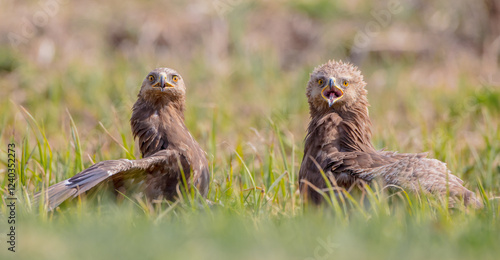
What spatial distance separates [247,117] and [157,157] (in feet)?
12.4

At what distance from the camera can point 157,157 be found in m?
4.56

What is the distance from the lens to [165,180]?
4.62m

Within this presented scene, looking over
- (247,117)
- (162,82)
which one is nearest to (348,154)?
(162,82)

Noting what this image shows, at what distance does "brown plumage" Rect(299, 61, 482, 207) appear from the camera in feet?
14.2

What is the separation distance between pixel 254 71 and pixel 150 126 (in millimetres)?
3940

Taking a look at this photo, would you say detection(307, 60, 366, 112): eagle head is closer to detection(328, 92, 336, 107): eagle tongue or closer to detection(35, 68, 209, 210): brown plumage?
detection(328, 92, 336, 107): eagle tongue

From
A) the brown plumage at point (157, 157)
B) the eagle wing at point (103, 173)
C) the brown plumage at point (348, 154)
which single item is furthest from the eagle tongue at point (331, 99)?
the eagle wing at point (103, 173)

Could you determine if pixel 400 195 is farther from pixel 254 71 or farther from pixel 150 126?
pixel 254 71

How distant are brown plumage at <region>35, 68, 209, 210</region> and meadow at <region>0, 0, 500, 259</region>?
0.37 ft

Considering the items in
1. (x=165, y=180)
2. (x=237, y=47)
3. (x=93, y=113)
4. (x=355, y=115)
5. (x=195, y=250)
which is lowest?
(x=195, y=250)

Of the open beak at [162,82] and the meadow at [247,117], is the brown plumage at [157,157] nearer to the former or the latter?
the open beak at [162,82]

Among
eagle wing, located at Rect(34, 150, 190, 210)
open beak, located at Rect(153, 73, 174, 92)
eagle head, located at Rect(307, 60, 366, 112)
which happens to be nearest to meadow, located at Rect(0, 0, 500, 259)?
eagle wing, located at Rect(34, 150, 190, 210)

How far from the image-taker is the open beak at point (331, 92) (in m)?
4.79

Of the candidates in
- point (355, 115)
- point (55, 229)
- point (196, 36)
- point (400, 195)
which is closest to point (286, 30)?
point (196, 36)
